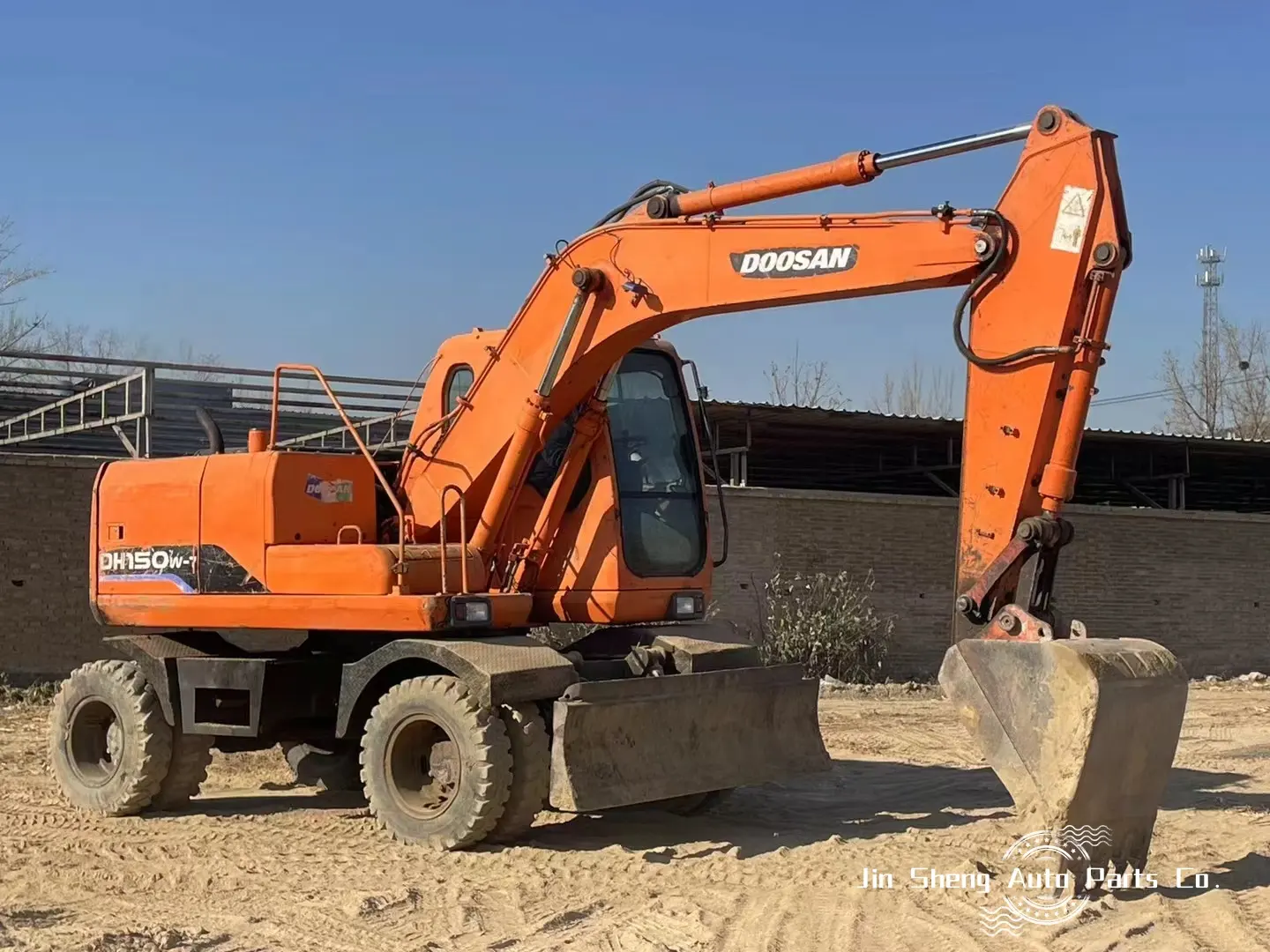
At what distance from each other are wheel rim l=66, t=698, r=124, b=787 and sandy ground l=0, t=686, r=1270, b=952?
0.32m

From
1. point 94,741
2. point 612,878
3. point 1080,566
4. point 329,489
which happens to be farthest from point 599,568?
point 1080,566

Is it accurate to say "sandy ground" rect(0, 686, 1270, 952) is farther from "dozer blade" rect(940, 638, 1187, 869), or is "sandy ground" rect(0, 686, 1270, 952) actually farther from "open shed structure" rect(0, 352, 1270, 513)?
"open shed structure" rect(0, 352, 1270, 513)

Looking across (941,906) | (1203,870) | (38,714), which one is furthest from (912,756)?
(38,714)

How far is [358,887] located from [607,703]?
1.58m

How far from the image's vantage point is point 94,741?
30.9 ft

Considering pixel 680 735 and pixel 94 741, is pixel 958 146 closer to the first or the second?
pixel 680 735

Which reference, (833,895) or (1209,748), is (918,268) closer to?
(833,895)

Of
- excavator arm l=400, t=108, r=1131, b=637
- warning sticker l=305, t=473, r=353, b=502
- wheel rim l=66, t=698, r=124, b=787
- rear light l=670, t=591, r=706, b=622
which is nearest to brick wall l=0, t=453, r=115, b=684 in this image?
wheel rim l=66, t=698, r=124, b=787

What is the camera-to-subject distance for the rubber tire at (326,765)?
9180mm

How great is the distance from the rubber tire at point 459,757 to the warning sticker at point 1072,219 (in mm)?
3698

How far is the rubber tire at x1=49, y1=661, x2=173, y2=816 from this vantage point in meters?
8.83

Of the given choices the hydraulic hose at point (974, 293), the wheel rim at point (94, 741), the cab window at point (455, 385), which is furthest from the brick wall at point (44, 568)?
the hydraulic hose at point (974, 293)

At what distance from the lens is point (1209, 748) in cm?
1244

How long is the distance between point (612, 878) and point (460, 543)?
2.22m
